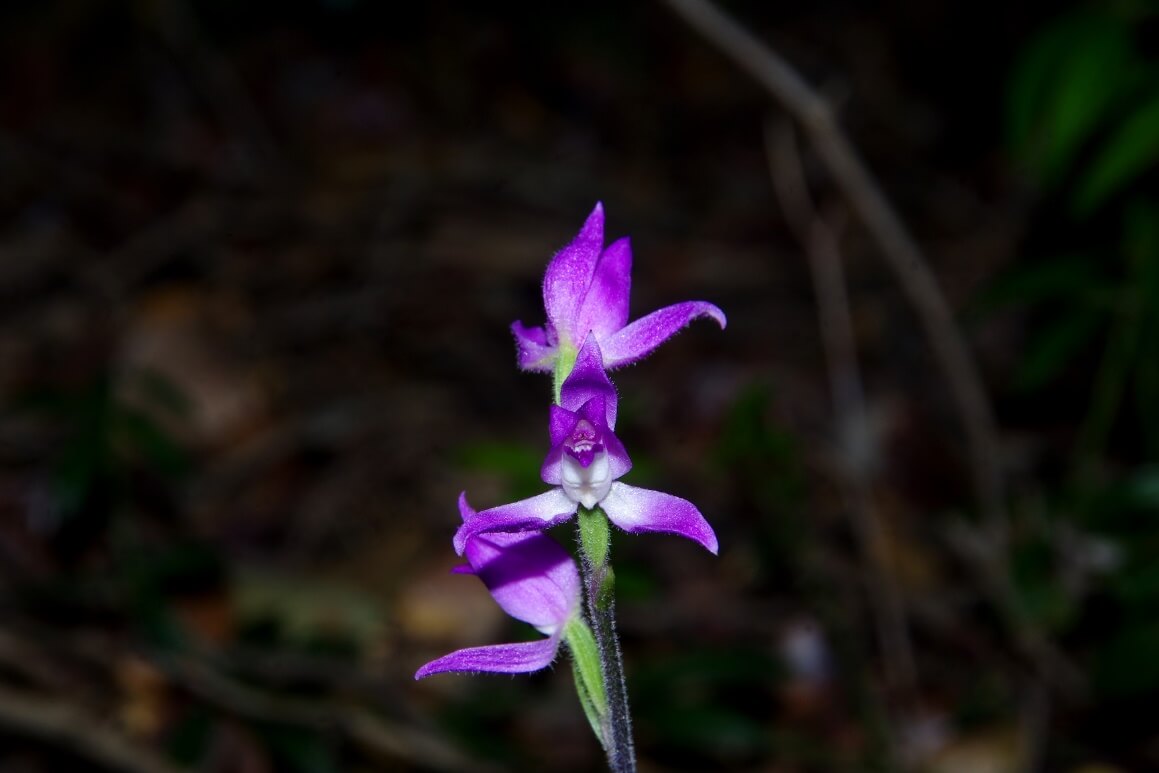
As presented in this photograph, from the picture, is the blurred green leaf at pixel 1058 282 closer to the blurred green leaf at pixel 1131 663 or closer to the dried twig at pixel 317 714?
the blurred green leaf at pixel 1131 663

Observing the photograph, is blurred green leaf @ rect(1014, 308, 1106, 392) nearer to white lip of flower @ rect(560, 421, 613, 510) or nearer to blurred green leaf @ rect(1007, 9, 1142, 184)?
blurred green leaf @ rect(1007, 9, 1142, 184)

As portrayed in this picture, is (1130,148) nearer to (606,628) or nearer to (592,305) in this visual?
(592,305)

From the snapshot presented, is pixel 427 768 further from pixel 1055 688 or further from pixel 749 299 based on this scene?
pixel 749 299

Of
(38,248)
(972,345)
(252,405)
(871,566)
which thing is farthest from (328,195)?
(871,566)

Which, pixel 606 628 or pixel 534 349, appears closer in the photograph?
pixel 606 628

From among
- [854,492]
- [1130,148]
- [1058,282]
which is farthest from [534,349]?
[854,492]

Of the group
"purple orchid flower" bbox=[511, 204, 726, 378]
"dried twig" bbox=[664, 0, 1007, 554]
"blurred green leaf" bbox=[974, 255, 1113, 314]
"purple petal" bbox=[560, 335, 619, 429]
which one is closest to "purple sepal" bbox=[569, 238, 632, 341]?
"purple orchid flower" bbox=[511, 204, 726, 378]

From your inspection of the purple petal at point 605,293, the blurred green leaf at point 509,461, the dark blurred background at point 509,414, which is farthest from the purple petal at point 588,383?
the blurred green leaf at point 509,461
